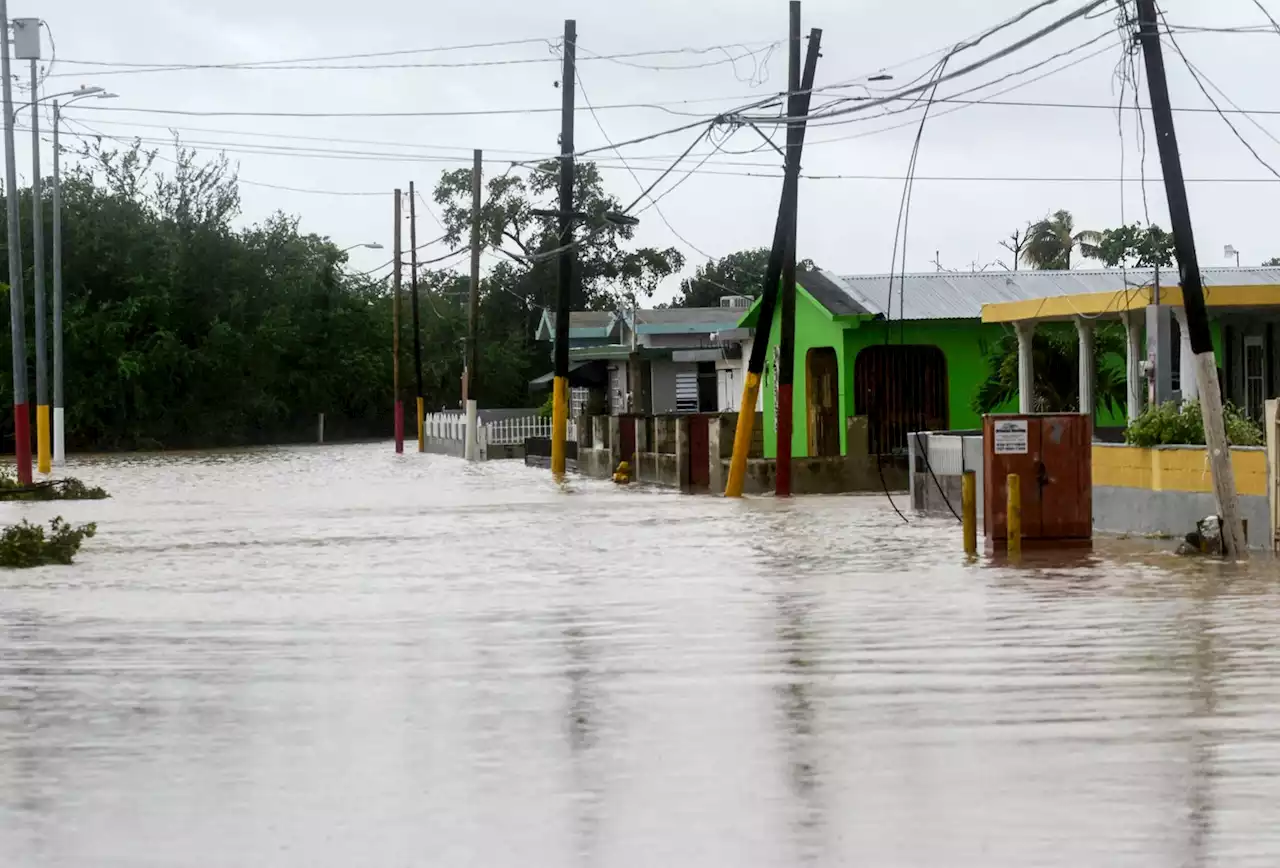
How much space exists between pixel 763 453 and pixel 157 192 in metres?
45.1

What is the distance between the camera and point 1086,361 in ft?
98.6

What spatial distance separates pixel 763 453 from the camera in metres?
39.0

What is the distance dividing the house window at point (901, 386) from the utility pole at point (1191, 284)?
1881 cm

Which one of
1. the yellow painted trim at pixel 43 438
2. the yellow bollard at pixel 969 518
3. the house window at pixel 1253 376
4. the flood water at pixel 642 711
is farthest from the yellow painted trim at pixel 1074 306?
the yellow painted trim at pixel 43 438

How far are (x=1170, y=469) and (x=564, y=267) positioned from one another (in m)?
25.2

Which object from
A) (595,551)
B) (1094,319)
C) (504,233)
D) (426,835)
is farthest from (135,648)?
(504,233)

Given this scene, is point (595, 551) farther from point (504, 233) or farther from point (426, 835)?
point (504, 233)

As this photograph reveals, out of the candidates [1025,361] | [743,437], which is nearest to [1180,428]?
[1025,361]

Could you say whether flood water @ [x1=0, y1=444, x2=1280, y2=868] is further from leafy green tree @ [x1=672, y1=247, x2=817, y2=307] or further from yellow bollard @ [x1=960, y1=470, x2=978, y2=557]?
leafy green tree @ [x1=672, y1=247, x2=817, y2=307]

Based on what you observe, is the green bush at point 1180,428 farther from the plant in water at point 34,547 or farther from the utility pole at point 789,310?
the plant in water at point 34,547

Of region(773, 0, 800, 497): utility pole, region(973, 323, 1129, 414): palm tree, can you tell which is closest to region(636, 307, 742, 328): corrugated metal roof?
region(973, 323, 1129, 414): palm tree

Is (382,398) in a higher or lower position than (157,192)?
lower

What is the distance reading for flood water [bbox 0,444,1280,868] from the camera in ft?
25.1

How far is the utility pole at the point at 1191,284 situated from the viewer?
2103 cm
